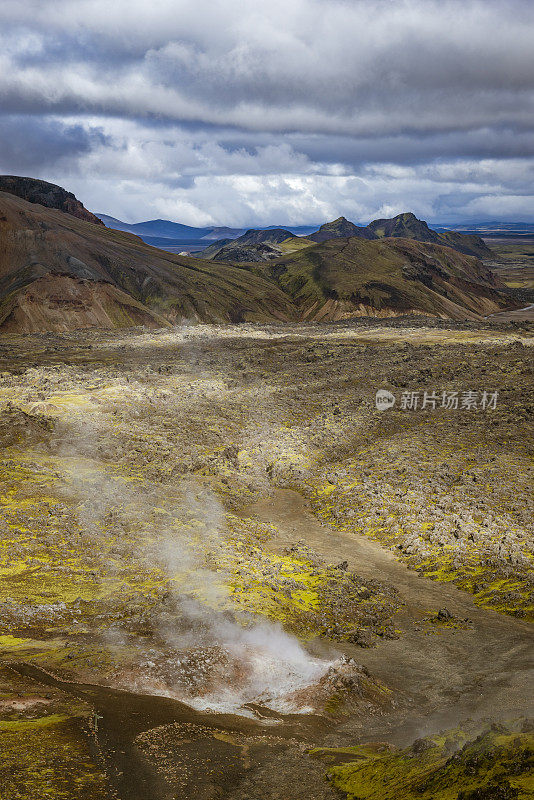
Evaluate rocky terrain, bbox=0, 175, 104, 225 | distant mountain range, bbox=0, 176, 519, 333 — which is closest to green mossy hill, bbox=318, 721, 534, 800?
distant mountain range, bbox=0, 176, 519, 333

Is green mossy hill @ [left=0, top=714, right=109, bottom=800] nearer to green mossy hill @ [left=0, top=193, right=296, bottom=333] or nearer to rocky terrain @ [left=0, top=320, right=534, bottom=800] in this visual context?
rocky terrain @ [left=0, top=320, right=534, bottom=800]

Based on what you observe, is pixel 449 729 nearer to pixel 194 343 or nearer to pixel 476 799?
pixel 476 799

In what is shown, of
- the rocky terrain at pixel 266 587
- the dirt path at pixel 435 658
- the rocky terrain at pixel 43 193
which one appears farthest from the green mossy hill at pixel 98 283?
the dirt path at pixel 435 658

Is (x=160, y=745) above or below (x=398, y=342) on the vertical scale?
below

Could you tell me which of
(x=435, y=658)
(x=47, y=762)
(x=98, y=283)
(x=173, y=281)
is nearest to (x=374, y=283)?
(x=173, y=281)

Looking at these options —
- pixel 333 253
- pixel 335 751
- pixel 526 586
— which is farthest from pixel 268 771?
pixel 333 253

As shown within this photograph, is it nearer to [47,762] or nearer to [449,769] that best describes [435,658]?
[449,769]
